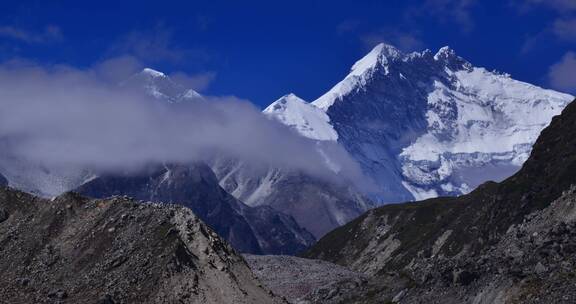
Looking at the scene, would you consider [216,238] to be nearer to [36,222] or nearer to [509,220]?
[36,222]

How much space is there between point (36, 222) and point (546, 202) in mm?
88745

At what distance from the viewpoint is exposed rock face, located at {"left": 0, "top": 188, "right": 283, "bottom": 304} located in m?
89.8

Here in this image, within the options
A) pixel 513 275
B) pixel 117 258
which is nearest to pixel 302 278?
pixel 117 258

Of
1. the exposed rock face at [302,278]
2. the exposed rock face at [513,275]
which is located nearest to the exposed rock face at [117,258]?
the exposed rock face at [513,275]

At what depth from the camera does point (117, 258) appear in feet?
306

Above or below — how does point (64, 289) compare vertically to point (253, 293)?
above

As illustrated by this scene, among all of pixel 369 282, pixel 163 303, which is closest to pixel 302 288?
pixel 369 282

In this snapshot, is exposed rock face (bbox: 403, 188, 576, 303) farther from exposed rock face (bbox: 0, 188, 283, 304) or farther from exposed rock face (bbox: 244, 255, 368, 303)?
exposed rock face (bbox: 244, 255, 368, 303)

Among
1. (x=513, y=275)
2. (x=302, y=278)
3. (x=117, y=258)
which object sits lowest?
(x=513, y=275)

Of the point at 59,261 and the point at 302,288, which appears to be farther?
the point at 302,288

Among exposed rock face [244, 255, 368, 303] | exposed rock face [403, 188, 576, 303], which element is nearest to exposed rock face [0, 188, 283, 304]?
exposed rock face [403, 188, 576, 303]

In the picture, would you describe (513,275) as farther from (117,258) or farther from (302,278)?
(302,278)

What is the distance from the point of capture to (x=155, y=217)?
98125 millimetres

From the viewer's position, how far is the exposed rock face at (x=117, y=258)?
89750 millimetres
